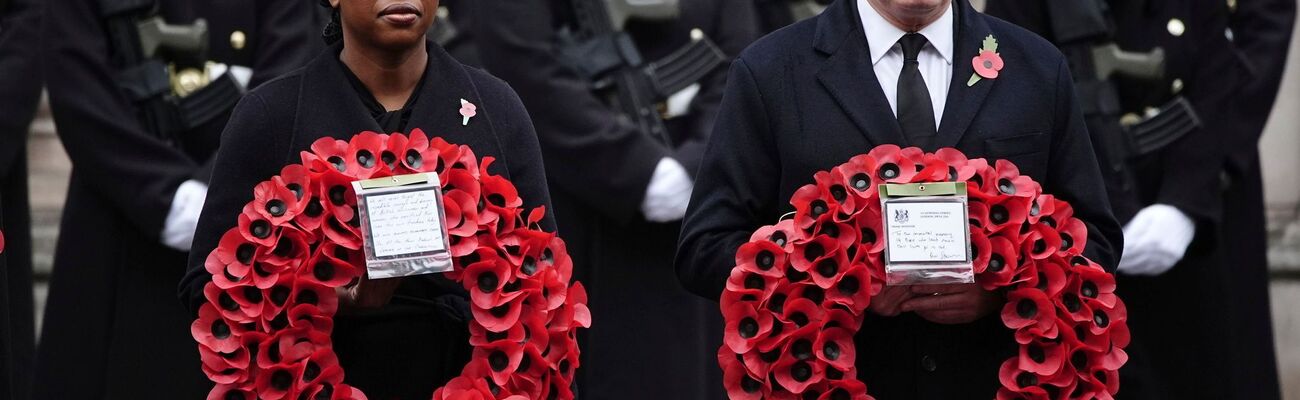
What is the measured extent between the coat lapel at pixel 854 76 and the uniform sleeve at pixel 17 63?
297 cm

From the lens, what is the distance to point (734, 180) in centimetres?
455

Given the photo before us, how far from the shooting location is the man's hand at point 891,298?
433 centimetres

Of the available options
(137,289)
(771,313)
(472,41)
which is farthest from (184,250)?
(771,313)

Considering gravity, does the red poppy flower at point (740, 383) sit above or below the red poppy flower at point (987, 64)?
below

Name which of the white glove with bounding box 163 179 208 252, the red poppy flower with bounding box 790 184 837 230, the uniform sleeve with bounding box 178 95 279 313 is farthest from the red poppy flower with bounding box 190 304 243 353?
the white glove with bounding box 163 179 208 252

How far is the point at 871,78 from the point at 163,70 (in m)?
2.72

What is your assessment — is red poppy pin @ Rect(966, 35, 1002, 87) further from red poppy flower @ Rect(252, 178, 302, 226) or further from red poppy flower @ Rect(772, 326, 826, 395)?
red poppy flower @ Rect(252, 178, 302, 226)

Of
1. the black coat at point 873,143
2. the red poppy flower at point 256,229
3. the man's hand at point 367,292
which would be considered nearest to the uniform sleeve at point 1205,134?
the black coat at point 873,143

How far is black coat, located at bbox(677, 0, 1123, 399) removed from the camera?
4.47 metres

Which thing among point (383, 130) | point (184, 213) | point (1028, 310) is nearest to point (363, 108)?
point (383, 130)

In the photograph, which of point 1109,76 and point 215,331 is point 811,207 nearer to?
point 215,331

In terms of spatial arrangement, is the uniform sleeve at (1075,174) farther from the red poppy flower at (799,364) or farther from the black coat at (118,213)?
the black coat at (118,213)

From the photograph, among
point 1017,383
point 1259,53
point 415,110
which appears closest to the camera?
point 1017,383

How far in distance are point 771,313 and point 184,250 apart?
2.75m
